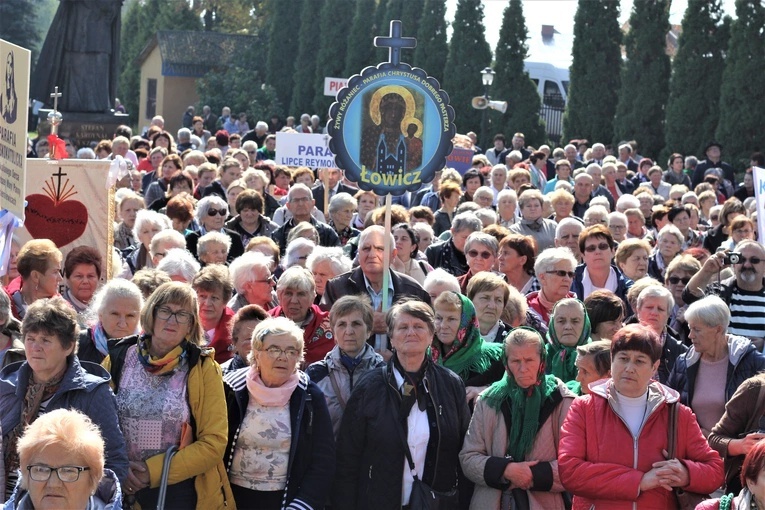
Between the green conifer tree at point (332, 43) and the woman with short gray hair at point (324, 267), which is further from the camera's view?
the green conifer tree at point (332, 43)

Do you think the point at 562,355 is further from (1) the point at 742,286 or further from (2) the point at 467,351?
(1) the point at 742,286

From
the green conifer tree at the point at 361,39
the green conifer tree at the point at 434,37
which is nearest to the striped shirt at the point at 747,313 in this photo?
the green conifer tree at the point at 434,37

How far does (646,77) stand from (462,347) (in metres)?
24.0

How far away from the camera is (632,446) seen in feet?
19.2

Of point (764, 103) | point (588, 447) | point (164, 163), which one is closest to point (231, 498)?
point (588, 447)

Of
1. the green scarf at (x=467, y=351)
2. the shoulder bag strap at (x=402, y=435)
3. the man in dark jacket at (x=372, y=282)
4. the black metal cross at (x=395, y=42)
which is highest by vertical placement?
the black metal cross at (x=395, y=42)

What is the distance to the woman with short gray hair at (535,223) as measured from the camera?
1177 cm

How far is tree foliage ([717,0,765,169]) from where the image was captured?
26.2m

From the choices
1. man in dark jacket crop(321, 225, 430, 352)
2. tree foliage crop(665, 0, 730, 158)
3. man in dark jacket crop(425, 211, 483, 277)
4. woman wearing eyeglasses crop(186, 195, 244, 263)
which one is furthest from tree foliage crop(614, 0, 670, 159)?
man in dark jacket crop(321, 225, 430, 352)

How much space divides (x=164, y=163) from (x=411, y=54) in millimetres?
26870

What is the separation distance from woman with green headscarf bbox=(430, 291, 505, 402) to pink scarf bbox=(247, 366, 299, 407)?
1133 millimetres

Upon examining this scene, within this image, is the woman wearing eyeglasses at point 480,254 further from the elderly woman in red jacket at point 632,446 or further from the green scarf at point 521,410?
the elderly woman in red jacket at point 632,446

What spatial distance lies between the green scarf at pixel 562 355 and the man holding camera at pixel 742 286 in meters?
2.31

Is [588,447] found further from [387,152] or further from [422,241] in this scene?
[422,241]
